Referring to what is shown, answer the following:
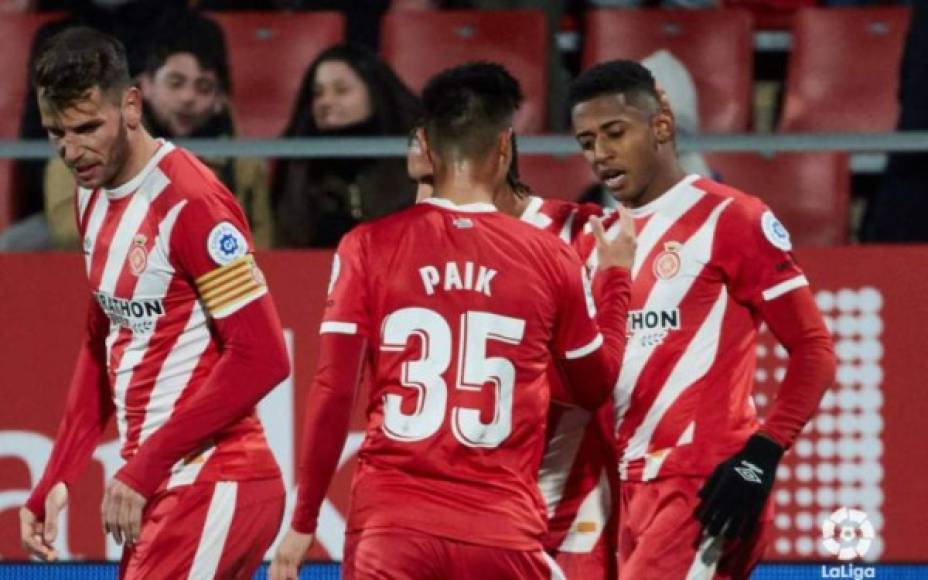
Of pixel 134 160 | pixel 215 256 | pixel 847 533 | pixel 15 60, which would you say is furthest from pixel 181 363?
pixel 15 60

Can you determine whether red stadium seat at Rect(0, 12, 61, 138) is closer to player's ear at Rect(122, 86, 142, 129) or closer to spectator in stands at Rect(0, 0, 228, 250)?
spectator in stands at Rect(0, 0, 228, 250)

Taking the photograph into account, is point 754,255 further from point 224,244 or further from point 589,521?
point 224,244

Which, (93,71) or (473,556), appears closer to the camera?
(473,556)

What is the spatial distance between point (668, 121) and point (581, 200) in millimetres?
2360

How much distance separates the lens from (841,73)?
8.80 m

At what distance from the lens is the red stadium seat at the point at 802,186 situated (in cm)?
816

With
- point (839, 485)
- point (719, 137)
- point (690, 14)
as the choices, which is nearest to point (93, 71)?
point (719, 137)

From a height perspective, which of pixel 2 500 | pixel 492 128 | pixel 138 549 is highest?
pixel 492 128

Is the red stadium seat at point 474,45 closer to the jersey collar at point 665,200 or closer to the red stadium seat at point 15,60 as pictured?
the red stadium seat at point 15,60

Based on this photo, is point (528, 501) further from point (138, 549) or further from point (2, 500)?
point (2, 500)

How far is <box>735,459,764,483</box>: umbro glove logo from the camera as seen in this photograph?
501cm

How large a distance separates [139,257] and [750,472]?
1.61 metres

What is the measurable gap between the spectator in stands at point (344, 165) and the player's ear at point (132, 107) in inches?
113

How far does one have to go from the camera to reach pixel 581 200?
7812 millimetres
